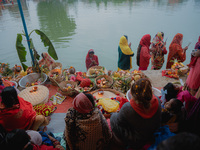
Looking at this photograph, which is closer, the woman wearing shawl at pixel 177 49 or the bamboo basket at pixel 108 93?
the bamboo basket at pixel 108 93

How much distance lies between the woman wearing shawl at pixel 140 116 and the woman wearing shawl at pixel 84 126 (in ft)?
0.98

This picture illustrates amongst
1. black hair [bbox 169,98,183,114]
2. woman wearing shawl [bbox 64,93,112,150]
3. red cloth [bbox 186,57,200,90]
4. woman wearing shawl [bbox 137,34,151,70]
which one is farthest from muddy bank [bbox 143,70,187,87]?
woman wearing shawl [bbox 64,93,112,150]

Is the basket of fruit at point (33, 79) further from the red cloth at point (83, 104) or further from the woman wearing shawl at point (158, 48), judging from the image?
the woman wearing shawl at point (158, 48)

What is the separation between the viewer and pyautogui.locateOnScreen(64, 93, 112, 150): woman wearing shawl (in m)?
1.65

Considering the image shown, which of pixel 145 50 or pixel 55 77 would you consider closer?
pixel 55 77

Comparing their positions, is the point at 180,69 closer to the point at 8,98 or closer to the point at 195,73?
the point at 195,73

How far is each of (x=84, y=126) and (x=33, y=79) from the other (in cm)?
317

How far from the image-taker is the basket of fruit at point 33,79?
3832mm

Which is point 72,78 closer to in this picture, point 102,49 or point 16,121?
point 16,121

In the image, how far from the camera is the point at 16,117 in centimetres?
191

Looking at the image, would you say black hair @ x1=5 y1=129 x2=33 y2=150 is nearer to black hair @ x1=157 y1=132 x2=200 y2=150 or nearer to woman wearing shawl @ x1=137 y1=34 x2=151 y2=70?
black hair @ x1=157 y1=132 x2=200 y2=150

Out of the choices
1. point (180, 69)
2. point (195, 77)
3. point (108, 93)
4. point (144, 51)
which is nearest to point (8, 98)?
point (108, 93)

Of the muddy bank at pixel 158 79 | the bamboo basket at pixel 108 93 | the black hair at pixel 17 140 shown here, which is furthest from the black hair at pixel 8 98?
the muddy bank at pixel 158 79

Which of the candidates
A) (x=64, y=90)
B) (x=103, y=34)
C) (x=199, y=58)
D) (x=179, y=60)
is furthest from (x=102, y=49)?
(x=199, y=58)
